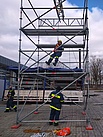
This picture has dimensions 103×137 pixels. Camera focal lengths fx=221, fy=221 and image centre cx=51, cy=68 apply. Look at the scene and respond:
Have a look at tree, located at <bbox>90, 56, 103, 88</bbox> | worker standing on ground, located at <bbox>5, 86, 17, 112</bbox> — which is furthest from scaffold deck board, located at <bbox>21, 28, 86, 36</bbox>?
tree, located at <bbox>90, 56, 103, 88</bbox>

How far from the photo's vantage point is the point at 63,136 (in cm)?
705

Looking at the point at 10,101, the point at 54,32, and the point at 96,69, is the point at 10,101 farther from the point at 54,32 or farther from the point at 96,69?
the point at 96,69

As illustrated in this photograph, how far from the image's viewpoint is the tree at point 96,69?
6550 centimetres

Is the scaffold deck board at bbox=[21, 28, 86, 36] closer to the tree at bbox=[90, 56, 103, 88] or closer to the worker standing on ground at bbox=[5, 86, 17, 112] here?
the worker standing on ground at bbox=[5, 86, 17, 112]

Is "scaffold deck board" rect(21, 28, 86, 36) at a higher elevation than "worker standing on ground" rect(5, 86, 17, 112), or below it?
higher

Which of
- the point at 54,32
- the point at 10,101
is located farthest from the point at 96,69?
the point at 54,32

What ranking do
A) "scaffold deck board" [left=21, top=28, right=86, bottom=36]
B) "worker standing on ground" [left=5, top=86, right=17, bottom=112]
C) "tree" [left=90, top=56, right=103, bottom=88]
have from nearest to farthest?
"scaffold deck board" [left=21, top=28, right=86, bottom=36], "worker standing on ground" [left=5, top=86, right=17, bottom=112], "tree" [left=90, top=56, right=103, bottom=88]

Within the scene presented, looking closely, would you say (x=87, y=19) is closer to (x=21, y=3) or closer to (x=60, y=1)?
(x=60, y=1)

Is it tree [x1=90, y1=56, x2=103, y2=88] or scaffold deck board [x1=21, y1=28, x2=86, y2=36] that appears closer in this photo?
scaffold deck board [x1=21, y1=28, x2=86, y2=36]

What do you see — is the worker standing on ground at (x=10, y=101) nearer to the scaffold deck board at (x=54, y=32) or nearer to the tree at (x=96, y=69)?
the scaffold deck board at (x=54, y=32)

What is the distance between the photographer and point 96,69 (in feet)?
217

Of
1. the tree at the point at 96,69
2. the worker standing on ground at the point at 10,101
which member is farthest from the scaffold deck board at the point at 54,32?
the tree at the point at 96,69

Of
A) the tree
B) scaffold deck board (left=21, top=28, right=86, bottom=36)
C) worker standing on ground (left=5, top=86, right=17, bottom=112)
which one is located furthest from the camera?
the tree

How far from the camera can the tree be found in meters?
65.5
